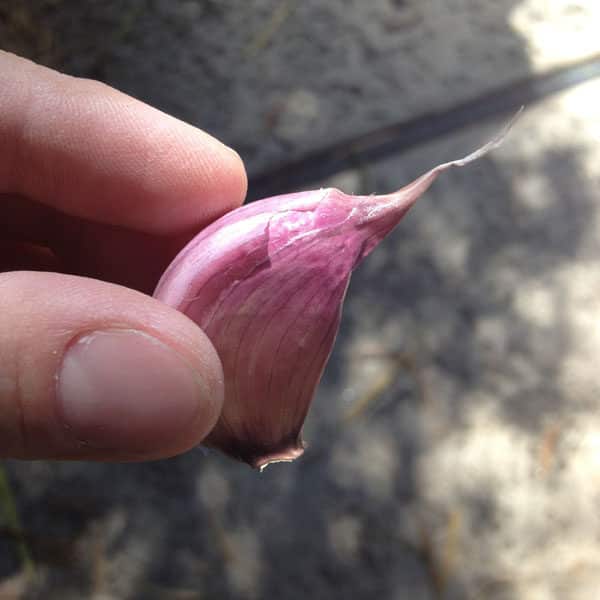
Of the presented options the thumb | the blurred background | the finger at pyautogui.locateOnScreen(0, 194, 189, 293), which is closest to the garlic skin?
the thumb

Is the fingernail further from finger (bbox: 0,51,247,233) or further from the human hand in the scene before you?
finger (bbox: 0,51,247,233)

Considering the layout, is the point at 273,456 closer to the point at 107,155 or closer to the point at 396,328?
the point at 107,155

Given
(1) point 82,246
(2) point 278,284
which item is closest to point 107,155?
(1) point 82,246

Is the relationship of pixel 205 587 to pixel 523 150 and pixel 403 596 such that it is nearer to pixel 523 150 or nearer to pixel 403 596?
pixel 403 596

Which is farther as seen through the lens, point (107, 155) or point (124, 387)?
point (107, 155)

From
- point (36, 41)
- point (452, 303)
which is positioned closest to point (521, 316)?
point (452, 303)

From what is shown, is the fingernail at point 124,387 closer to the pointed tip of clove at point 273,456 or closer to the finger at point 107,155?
the pointed tip of clove at point 273,456
